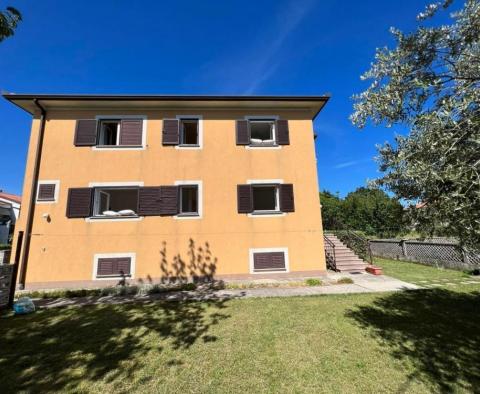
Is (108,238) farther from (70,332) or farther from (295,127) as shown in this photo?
(295,127)

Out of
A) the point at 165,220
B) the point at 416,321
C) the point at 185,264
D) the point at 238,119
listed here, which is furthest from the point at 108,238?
the point at 416,321

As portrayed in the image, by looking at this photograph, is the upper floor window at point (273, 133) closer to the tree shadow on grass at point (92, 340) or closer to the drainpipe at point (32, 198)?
the tree shadow on grass at point (92, 340)

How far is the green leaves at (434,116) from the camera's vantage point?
3.02 meters

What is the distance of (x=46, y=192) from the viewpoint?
9.59m

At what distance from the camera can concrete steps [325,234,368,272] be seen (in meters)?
11.1

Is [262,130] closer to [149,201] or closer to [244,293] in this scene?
[149,201]

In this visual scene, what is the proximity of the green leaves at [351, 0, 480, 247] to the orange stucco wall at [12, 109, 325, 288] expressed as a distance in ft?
19.8

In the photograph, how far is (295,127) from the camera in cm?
1097

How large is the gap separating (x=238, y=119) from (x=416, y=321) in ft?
29.9

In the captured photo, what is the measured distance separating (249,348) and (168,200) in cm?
689

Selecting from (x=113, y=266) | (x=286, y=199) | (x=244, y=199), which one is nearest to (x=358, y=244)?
(x=286, y=199)

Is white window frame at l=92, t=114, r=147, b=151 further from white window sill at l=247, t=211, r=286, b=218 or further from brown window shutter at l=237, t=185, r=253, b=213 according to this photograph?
white window sill at l=247, t=211, r=286, b=218

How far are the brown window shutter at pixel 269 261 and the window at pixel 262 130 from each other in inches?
189

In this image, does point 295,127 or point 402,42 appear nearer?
point 402,42
